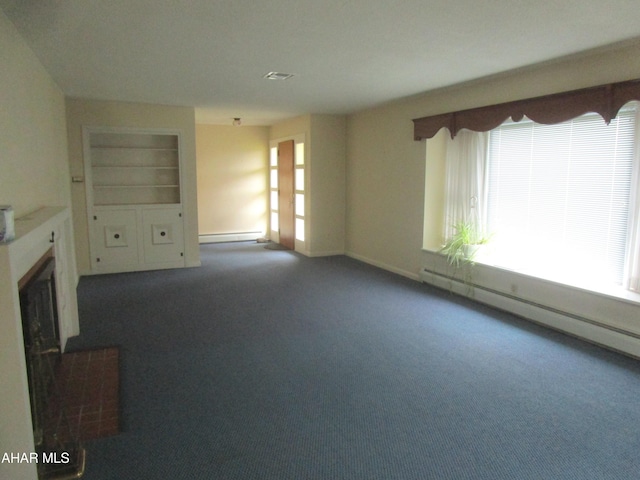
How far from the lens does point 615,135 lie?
3852mm

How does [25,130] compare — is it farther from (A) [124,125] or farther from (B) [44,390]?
(A) [124,125]

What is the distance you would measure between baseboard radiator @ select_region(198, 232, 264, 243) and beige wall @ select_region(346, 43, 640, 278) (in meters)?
2.67

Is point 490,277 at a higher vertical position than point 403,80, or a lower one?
lower

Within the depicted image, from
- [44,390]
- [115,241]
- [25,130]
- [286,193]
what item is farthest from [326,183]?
[44,390]

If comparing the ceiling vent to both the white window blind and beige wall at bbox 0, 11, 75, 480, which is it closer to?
beige wall at bbox 0, 11, 75, 480

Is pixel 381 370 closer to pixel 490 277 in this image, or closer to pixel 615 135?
pixel 490 277

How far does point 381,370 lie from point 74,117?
5396mm

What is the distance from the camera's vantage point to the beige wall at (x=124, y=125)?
6100mm

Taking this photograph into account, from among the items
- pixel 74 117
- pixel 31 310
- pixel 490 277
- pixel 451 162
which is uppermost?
pixel 74 117

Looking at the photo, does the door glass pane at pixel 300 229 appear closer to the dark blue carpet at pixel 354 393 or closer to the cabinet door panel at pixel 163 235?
the cabinet door panel at pixel 163 235

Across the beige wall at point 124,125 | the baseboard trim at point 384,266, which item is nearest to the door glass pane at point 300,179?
the baseboard trim at point 384,266

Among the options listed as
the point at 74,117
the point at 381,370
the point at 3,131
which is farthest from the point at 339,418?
the point at 74,117

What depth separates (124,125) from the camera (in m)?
6.34

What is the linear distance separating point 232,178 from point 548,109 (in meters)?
6.54
